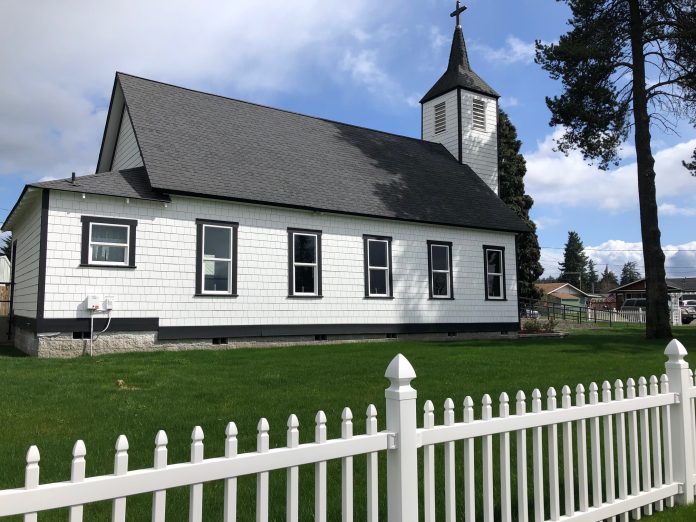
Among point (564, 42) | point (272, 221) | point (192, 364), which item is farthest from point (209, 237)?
point (564, 42)

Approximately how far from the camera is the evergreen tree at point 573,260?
12075 centimetres

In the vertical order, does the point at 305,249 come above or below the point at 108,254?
above

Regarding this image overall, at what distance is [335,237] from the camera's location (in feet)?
56.2

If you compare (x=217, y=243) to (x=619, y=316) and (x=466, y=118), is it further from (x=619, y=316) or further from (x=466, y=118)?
(x=619, y=316)

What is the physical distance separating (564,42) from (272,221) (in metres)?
11.8

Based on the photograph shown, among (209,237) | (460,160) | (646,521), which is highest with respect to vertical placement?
(460,160)

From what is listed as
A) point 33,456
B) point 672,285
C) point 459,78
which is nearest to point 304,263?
point 459,78

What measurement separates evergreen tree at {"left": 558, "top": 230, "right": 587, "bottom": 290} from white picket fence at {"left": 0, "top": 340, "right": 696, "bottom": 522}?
12294 centimetres

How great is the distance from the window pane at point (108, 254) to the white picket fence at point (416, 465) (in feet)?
35.9

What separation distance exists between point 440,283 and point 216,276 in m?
8.04

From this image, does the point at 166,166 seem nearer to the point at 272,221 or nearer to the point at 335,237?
the point at 272,221

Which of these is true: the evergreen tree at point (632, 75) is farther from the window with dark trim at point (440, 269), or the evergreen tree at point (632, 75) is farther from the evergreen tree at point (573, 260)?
the evergreen tree at point (573, 260)

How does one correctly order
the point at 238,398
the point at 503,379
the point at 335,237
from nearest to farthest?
the point at 238,398 → the point at 503,379 → the point at 335,237

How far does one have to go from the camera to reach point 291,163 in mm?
18078
